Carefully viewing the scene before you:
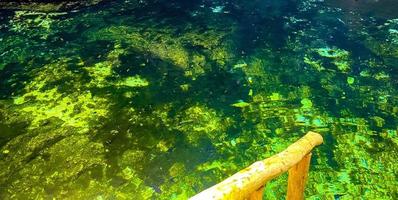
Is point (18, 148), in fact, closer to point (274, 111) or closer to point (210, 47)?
point (274, 111)

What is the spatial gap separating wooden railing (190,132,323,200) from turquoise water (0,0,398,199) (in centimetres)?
247

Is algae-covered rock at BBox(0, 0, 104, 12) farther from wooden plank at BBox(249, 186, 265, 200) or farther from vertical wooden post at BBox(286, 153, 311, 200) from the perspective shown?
wooden plank at BBox(249, 186, 265, 200)

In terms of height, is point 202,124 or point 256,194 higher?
point 256,194

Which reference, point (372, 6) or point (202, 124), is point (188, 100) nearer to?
point (202, 124)

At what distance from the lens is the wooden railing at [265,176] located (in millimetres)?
1522

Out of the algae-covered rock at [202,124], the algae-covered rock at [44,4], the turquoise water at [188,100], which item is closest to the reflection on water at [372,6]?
the turquoise water at [188,100]

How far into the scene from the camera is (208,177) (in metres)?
4.75

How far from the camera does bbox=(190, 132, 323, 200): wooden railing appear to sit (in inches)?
59.9

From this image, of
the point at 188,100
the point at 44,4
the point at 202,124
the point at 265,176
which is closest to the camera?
the point at 265,176

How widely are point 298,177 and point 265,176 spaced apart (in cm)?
49

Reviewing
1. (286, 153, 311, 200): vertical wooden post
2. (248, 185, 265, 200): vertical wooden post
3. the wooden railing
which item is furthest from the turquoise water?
(248, 185, 265, 200): vertical wooden post

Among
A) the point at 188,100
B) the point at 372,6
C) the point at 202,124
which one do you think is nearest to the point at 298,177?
the point at 202,124

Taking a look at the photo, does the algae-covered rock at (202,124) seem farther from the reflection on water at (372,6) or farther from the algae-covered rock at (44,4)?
the algae-covered rock at (44,4)

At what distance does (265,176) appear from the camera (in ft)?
5.47
